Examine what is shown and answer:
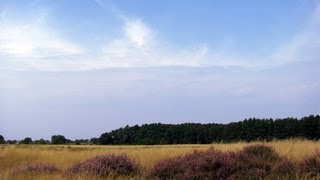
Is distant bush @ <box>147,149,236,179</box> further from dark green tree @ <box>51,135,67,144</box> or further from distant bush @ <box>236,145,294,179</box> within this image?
dark green tree @ <box>51,135,67,144</box>

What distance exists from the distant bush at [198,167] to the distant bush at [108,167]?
1500 mm

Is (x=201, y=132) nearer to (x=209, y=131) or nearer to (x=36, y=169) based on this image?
(x=209, y=131)

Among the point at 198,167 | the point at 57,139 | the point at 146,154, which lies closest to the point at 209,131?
the point at 57,139

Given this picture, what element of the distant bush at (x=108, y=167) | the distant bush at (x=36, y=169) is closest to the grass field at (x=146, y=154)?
the distant bush at (x=36, y=169)

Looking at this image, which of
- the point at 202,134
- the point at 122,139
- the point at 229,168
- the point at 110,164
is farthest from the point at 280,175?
the point at 122,139

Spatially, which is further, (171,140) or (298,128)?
(171,140)

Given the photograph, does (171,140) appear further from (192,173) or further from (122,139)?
(192,173)

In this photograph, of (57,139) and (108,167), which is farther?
(57,139)

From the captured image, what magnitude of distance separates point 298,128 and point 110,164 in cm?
5504

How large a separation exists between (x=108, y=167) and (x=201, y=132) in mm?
84600

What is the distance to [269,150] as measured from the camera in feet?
50.8

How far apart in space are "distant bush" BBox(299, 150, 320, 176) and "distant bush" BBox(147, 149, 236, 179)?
1.80 m

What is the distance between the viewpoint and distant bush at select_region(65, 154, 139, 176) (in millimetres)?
14648

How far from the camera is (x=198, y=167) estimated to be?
1316cm
